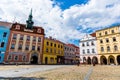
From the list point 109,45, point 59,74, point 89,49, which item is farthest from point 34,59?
point 59,74

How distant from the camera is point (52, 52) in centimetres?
4925

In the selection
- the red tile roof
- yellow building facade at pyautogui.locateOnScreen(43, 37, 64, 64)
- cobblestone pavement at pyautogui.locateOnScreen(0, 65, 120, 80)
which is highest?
the red tile roof

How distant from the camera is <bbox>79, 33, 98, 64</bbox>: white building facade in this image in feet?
142

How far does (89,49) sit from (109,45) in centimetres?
809

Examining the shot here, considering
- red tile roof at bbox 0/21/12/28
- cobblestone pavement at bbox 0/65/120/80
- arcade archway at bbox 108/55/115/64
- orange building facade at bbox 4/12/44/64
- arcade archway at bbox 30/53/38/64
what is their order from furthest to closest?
arcade archway at bbox 30/53/38/64, red tile roof at bbox 0/21/12/28, arcade archway at bbox 108/55/115/64, orange building facade at bbox 4/12/44/64, cobblestone pavement at bbox 0/65/120/80

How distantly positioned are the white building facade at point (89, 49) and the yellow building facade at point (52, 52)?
38.7 feet

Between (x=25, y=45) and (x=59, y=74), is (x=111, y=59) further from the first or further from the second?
(x=59, y=74)

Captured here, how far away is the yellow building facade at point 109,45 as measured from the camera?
1475 inches

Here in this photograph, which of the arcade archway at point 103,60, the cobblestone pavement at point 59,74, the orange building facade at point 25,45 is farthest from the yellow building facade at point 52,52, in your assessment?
the cobblestone pavement at point 59,74

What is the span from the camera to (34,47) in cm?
4159

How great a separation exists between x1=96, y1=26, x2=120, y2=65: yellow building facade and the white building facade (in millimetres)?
1677

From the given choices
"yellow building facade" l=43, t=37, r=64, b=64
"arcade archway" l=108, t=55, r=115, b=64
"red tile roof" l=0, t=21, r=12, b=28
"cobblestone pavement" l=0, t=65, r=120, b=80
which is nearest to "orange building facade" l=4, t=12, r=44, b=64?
"red tile roof" l=0, t=21, r=12, b=28

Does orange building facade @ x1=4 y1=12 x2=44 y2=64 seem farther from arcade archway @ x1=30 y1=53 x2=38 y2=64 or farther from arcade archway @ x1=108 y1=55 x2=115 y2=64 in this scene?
arcade archway @ x1=108 y1=55 x2=115 y2=64

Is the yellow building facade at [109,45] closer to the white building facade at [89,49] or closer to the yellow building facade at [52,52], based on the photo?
the white building facade at [89,49]
